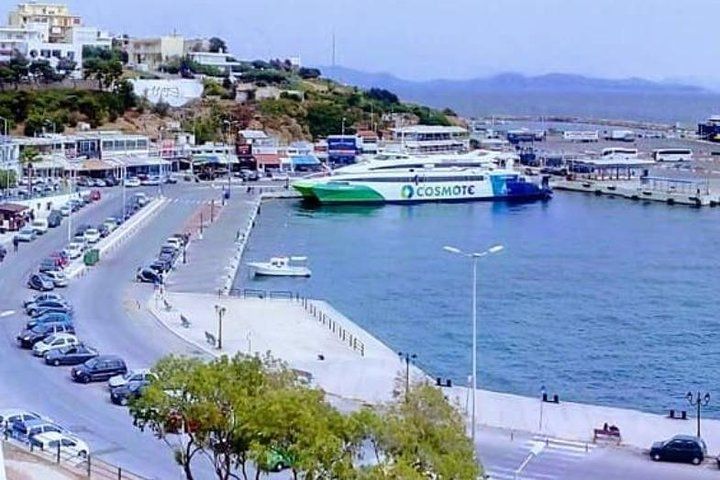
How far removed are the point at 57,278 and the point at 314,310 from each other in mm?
4998

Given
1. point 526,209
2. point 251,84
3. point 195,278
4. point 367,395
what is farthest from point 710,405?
point 251,84

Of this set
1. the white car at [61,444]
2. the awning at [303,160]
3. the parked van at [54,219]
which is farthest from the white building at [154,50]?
the white car at [61,444]

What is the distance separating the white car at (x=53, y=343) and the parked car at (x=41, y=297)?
364 centimetres

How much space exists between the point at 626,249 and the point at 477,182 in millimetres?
15276

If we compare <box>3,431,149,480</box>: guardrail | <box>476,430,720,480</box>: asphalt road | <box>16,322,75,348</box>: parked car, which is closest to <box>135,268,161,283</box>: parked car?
<box>16,322,75,348</box>: parked car

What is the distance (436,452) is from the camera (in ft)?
33.2

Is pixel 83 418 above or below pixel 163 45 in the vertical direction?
below

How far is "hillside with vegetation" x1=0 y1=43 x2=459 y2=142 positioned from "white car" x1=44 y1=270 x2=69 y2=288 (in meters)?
26.5

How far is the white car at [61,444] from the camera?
13.3 meters

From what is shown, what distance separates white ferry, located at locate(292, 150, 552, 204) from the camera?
161 feet

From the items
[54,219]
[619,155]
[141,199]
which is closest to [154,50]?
[619,155]

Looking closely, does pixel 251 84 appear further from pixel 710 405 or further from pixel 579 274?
pixel 710 405

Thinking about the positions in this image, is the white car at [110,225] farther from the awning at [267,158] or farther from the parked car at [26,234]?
the awning at [267,158]

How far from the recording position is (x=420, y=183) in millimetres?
51188
